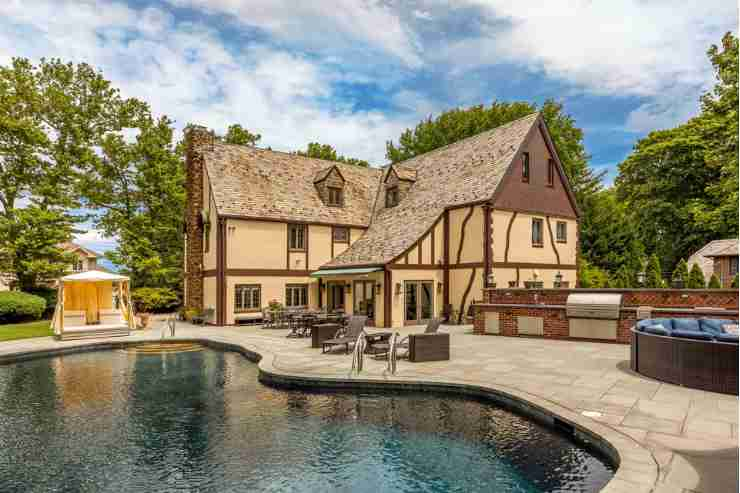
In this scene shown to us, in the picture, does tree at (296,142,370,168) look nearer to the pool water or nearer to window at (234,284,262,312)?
window at (234,284,262,312)

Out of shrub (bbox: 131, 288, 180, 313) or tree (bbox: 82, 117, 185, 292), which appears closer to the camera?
shrub (bbox: 131, 288, 180, 313)

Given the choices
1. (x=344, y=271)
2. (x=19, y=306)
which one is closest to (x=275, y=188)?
(x=344, y=271)

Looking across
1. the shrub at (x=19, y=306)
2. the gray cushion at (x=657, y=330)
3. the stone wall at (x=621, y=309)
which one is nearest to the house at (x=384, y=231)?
the stone wall at (x=621, y=309)

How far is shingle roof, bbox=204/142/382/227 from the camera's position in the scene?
23766 millimetres

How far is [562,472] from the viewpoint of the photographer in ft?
19.7

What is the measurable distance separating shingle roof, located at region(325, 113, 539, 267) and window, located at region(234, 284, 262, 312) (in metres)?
4.31

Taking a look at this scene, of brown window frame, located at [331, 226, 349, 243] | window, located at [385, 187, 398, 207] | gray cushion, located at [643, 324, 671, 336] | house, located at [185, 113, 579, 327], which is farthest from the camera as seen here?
window, located at [385, 187, 398, 207]

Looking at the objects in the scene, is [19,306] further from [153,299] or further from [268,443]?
[268,443]

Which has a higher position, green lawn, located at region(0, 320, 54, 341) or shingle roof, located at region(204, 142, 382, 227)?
shingle roof, located at region(204, 142, 382, 227)

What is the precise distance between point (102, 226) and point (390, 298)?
74.3ft

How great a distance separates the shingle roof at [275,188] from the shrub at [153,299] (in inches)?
377

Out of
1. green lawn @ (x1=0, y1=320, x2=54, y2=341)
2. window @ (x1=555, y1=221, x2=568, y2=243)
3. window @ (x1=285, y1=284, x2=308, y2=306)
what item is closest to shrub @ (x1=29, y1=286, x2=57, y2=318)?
green lawn @ (x1=0, y1=320, x2=54, y2=341)

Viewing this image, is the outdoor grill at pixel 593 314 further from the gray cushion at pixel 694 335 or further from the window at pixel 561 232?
the window at pixel 561 232

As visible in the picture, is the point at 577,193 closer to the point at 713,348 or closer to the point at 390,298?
the point at 390,298
